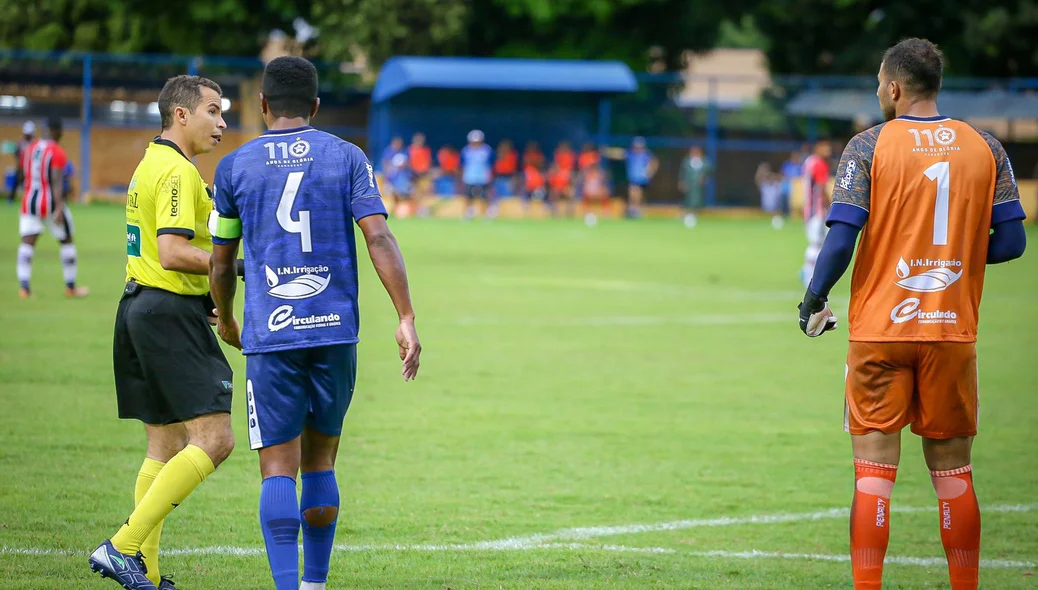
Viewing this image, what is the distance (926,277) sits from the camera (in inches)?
195

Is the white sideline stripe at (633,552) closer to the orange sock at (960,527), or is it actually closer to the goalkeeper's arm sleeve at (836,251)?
the orange sock at (960,527)

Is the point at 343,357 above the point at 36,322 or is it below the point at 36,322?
above

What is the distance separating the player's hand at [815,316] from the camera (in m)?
5.07

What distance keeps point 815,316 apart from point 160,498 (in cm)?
279

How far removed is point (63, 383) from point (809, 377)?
6.69 metres

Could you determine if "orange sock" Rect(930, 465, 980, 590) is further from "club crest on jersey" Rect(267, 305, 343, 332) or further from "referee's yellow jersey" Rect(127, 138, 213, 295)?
"referee's yellow jersey" Rect(127, 138, 213, 295)

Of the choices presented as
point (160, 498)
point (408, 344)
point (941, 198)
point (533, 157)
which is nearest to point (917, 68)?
point (941, 198)

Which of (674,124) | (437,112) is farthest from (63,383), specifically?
(674,124)

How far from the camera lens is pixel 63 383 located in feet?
34.6

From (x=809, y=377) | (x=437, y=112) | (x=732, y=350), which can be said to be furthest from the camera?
(x=437, y=112)

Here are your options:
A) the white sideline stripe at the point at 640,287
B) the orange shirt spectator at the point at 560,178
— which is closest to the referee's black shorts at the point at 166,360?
the white sideline stripe at the point at 640,287

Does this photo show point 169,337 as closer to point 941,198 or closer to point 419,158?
point 941,198

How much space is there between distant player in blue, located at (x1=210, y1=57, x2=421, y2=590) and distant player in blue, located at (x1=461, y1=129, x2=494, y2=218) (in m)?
32.8

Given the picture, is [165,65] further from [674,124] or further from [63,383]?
[63,383]
